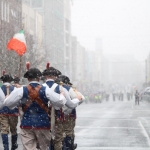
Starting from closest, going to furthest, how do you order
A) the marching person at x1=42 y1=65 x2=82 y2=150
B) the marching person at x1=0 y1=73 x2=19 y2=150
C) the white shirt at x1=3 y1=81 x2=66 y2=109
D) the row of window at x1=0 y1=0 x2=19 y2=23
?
the white shirt at x1=3 y1=81 x2=66 y2=109
the marching person at x1=42 y1=65 x2=82 y2=150
the marching person at x1=0 y1=73 x2=19 y2=150
the row of window at x1=0 y1=0 x2=19 y2=23

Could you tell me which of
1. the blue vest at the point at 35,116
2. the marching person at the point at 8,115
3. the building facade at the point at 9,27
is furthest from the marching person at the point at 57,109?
the building facade at the point at 9,27

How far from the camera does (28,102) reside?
377 inches

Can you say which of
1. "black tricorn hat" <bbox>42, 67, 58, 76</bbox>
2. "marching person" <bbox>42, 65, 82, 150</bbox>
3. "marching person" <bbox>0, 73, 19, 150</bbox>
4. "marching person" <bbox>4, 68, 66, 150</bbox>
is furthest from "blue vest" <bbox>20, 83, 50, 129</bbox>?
"marching person" <bbox>0, 73, 19, 150</bbox>

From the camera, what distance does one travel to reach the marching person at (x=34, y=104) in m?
9.53

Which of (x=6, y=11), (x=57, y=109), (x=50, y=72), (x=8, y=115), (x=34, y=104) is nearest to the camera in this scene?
(x=34, y=104)

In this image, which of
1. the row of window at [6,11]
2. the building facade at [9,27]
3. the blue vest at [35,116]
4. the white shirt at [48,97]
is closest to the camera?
the white shirt at [48,97]

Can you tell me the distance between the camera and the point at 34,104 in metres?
9.60

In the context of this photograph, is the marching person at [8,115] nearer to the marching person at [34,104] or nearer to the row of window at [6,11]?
the marching person at [34,104]

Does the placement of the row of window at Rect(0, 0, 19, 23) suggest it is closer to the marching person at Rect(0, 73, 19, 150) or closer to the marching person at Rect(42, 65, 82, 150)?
the marching person at Rect(0, 73, 19, 150)

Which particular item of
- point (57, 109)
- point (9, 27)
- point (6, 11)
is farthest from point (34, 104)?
point (6, 11)

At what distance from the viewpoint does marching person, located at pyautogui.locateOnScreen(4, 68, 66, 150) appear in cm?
953

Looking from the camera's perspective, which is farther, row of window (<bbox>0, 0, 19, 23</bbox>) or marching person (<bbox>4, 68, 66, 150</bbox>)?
row of window (<bbox>0, 0, 19, 23</bbox>)

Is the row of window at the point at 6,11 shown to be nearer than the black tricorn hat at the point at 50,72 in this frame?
No

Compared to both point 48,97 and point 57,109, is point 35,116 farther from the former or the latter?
point 57,109
